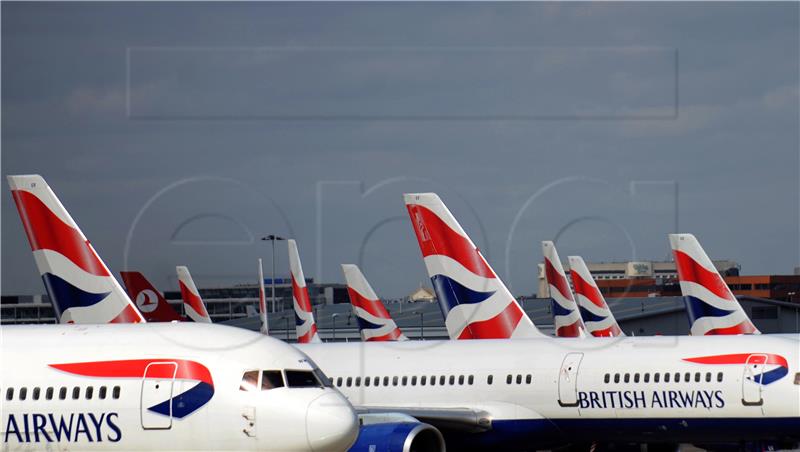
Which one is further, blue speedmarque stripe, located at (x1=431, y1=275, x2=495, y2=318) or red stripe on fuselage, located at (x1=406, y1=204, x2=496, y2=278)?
red stripe on fuselage, located at (x1=406, y1=204, x2=496, y2=278)

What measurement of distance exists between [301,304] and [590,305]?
15.5 m

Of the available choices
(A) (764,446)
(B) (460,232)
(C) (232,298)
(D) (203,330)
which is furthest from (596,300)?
(C) (232,298)

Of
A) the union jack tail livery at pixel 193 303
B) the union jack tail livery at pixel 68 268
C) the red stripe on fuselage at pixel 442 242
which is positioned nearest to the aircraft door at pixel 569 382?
the red stripe on fuselage at pixel 442 242

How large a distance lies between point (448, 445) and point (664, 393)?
20.9 feet

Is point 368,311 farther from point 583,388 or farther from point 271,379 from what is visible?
point 271,379

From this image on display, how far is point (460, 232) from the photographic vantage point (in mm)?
45500

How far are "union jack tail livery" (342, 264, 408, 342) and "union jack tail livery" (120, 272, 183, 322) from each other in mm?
9940

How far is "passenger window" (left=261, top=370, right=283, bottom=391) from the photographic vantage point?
80.8 feet

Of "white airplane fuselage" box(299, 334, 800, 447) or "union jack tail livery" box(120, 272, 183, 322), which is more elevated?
"union jack tail livery" box(120, 272, 183, 322)

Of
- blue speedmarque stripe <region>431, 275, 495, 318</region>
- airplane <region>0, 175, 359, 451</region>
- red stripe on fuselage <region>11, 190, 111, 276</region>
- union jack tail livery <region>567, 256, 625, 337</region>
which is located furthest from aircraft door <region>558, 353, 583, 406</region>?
union jack tail livery <region>567, 256, 625, 337</region>

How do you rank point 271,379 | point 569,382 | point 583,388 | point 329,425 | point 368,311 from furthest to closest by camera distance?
1. point 368,311
2. point 569,382
3. point 583,388
4. point 271,379
5. point 329,425

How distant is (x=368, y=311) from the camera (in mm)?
62312

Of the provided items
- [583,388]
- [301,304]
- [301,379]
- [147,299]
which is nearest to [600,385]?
[583,388]

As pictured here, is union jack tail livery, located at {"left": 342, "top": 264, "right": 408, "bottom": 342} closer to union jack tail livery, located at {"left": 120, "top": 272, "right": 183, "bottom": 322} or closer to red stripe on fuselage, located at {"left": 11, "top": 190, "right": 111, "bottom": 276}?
union jack tail livery, located at {"left": 120, "top": 272, "right": 183, "bottom": 322}
